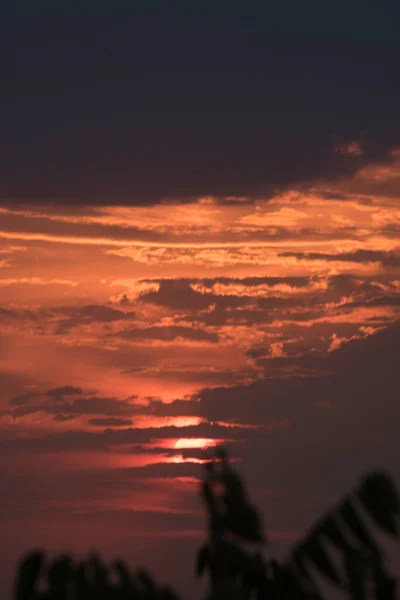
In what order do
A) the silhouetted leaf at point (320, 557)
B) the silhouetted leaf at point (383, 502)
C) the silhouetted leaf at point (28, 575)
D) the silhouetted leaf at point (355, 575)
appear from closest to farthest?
the silhouetted leaf at point (355, 575) → the silhouetted leaf at point (28, 575) → the silhouetted leaf at point (383, 502) → the silhouetted leaf at point (320, 557)

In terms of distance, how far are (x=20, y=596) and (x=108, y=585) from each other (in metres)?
1.18

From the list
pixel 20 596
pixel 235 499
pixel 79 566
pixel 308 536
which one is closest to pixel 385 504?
pixel 308 536

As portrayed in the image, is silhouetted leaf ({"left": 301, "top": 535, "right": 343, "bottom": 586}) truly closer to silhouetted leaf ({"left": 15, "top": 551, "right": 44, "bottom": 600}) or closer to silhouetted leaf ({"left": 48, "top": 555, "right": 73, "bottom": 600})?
silhouetted leaf ({"left": 48, "top": 555, "right": 73, "bottom": 600})

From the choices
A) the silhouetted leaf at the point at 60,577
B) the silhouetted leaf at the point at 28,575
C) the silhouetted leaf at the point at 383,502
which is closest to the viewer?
the silhouetted leaf at the point at 60,577

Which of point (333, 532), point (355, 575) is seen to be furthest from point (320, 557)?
point (355, 575)

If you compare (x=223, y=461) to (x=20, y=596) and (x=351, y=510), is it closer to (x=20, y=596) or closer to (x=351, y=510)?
(x=351, y=510)

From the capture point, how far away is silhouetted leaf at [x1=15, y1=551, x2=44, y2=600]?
31.8 feet

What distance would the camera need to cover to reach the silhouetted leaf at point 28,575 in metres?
9.68

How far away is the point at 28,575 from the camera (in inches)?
384

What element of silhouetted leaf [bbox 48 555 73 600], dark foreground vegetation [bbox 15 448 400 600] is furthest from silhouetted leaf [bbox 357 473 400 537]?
silhouetted leaf [bbox 48 555 73 600]

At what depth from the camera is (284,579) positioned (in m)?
10.5

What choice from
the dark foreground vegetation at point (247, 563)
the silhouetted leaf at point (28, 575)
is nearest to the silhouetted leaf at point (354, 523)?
the dark foreground vegetation at point (247, 563)

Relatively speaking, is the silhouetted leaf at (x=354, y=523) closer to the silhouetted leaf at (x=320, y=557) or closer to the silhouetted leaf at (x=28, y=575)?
the silhouetted leaf at (x=320, y=557)

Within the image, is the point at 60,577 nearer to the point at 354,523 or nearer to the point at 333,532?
the point at 333,532
